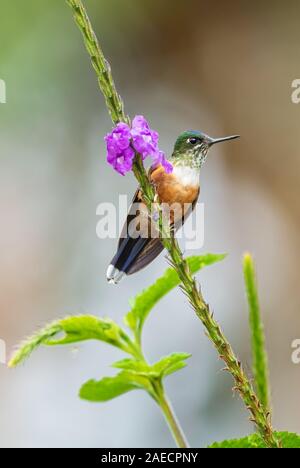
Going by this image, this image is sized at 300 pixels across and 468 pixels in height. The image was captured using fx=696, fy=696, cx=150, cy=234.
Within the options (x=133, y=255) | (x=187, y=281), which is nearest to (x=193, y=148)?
(x=133, y=255)

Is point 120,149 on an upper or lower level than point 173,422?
upper

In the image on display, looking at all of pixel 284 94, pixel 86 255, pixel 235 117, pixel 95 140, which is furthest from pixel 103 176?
pixel 284 94

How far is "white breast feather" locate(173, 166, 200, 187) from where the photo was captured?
168 cm

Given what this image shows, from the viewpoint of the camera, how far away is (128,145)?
0.94 meters

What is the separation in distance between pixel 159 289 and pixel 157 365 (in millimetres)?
114

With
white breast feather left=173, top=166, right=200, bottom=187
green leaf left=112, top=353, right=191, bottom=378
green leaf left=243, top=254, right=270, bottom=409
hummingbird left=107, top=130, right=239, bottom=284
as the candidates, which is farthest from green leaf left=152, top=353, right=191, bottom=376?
white breast feather left=173, top=166, right=200, bottom=187

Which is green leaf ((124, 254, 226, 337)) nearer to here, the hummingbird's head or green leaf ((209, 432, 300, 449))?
green leaf ((209, 432, 300, 449))

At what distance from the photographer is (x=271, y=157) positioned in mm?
5371

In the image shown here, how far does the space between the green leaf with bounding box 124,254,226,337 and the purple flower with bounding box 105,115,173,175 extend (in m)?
0.17

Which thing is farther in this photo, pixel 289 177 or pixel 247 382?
pixel 289 177

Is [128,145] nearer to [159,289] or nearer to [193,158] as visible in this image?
[159,289]

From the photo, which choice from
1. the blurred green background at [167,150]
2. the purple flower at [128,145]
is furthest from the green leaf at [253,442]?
the blurred green background at [167,150]
